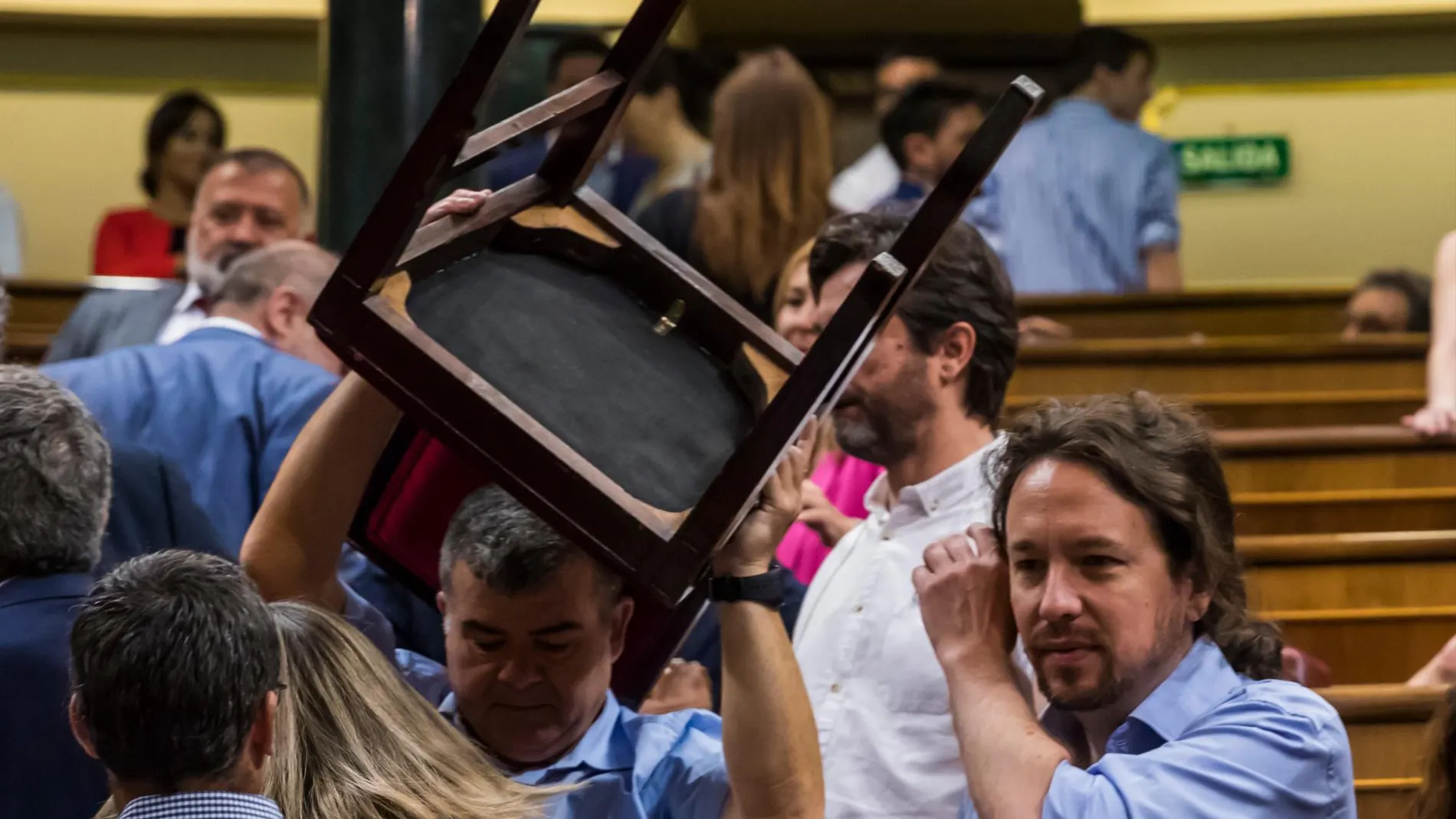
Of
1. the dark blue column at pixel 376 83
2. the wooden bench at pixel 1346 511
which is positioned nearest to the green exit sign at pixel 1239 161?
the wooden bench at pixel 1346 511

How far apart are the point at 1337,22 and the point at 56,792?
754 cm

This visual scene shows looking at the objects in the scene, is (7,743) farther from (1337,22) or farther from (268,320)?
(1337,22)

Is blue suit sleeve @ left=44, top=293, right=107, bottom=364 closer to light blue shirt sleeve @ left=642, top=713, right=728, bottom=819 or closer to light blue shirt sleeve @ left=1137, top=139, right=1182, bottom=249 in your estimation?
light blue shirt sleeve @ left=642, top=713, right=728, bottom=819

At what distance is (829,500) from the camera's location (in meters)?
2.84

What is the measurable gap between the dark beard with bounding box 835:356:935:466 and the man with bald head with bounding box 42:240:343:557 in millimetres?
751

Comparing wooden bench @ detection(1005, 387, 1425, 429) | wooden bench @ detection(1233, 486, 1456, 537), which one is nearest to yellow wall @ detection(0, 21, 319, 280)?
wooden bench @ detection(1005, 387, 1425, 429)

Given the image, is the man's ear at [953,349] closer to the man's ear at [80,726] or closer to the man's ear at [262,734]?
the man's ear at [262,734]

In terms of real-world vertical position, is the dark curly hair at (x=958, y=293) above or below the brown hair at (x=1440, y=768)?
above

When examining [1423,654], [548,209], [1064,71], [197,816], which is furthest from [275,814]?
[1064,71]

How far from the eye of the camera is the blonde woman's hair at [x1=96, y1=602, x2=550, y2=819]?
5.14 feet

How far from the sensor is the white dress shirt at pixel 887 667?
6.67 ft

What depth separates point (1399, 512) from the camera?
3678 millimetres

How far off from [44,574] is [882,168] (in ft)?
12.1

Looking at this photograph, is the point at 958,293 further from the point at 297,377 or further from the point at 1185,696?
the point at 297,377
